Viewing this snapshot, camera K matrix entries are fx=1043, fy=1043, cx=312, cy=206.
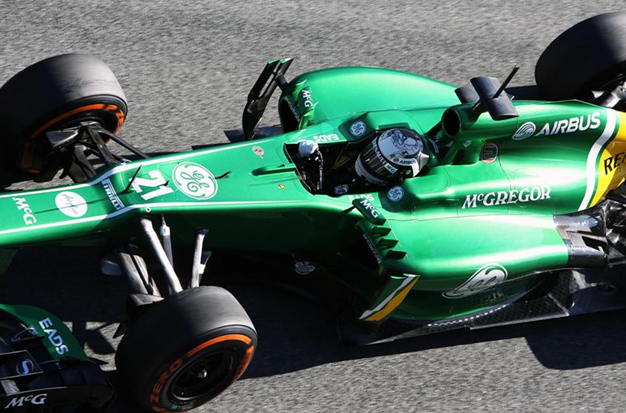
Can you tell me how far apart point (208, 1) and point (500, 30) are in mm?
2519

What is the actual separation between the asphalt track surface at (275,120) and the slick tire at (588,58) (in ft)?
3.76

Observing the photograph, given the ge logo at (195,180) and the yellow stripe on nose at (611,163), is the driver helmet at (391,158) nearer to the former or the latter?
the ge logo at (195,180)

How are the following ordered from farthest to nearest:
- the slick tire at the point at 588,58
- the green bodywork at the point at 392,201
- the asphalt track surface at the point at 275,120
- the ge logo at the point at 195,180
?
the slick tire at the point at 588,58 → the asphalt track surface at the point at 275,120 → the ge logo at the point at 195,180 → the green bodywork at the point at 392,201

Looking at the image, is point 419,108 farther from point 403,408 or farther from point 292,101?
point 403,408

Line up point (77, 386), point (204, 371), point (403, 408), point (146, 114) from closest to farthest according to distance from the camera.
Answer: point (77, 386), point (204, 371), point (403, 408), point (146, 114)

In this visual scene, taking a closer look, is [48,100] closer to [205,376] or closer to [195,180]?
[195,180]

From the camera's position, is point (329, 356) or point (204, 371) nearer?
point (204, 371)

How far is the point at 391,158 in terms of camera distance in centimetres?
598

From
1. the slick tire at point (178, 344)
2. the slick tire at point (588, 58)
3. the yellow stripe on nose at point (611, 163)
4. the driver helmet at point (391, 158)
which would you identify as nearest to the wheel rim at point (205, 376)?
the slick tire at point (178, 344)

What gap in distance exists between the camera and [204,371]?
202 inches

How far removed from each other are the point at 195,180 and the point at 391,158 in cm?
114

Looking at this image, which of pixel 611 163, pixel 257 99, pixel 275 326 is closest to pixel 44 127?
pixel 257 99

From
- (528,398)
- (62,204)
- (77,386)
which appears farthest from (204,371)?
(528,398)

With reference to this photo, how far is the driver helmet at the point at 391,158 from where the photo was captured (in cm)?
598
